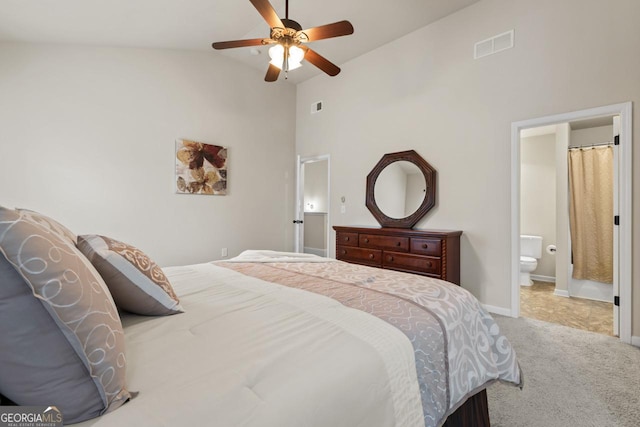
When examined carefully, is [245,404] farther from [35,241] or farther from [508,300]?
[508,300]

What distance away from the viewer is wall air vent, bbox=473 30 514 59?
3.04m

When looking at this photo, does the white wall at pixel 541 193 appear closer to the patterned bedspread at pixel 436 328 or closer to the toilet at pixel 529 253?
the toilet at pixel 529 253

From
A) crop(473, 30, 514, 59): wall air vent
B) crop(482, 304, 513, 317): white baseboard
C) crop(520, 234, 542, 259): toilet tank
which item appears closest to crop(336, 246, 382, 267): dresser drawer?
crop(482, 304, 513, 317): white baseboard

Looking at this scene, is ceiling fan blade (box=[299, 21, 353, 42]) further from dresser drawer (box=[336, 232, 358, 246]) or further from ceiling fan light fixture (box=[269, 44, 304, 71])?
dresser drawer (box=[336, 232, 358, 246])

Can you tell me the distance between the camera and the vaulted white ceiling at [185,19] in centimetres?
278

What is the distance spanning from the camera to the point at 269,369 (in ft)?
2.46

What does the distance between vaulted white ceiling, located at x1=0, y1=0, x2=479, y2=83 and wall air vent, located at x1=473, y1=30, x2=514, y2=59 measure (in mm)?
492

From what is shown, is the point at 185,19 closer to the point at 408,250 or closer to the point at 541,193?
the point at 408,250

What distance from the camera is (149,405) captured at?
0.62 meters

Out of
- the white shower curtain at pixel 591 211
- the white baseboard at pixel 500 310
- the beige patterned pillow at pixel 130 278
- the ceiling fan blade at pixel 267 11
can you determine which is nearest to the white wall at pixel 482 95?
the white baseboard at pixel 500 310

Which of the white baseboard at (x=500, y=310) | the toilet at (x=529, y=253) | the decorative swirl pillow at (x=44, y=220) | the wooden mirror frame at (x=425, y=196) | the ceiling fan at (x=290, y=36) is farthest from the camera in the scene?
the toilet at (x=529, y=253)

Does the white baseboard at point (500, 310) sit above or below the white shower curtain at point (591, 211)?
below

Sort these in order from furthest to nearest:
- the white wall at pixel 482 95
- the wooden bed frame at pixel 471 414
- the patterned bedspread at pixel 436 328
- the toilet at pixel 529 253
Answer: the toilet at pixel 529 253, the white wall at pixel 482 95, the wooden bed frame at pixel 471 414, the patterned bedspread at pixel 436 328

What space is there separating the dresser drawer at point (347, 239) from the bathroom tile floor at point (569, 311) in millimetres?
1990
